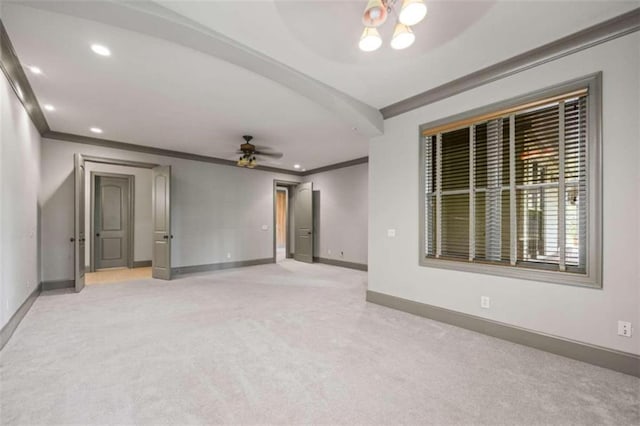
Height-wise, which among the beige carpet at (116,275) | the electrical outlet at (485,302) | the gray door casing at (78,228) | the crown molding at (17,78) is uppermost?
the crown molding at (17,78)

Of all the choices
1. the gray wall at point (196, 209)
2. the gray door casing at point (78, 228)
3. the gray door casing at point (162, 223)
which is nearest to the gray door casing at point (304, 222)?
the gray wall at point (196, 209)

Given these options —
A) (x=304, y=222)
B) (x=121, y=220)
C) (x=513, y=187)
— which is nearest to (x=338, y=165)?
(x=304, y=222)

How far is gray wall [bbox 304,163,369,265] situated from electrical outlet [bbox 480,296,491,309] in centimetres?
387

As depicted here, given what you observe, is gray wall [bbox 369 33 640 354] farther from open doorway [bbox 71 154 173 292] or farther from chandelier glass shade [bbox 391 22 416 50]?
open doorway [bbox 71 154 173 292]

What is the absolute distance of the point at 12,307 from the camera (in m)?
3.07

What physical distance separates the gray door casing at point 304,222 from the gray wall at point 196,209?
63 cm

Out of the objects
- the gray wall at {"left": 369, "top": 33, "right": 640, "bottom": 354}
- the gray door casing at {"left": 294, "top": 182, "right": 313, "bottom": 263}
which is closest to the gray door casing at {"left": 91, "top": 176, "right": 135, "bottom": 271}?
the gray door casing at {"left": 294, "top": 182, "right": 313, "bottom": 263}

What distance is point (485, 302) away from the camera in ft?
9.94

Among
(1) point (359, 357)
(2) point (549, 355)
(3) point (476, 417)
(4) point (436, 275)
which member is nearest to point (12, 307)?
(1) point (359, 357)

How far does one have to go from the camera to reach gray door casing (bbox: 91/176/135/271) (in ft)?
22.5

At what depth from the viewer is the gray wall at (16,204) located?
2.76 m

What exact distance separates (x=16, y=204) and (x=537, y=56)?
5.90 meters

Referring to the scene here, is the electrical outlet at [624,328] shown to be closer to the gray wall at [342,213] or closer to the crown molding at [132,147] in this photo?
the gray wall at [342,213]

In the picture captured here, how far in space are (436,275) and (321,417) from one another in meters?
2.31
